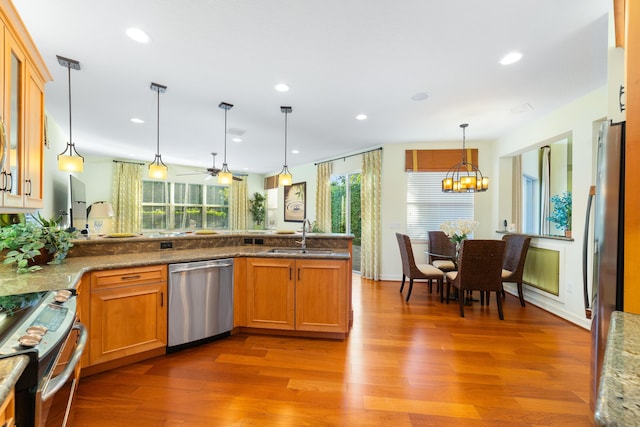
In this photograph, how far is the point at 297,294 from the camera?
2.86 metres

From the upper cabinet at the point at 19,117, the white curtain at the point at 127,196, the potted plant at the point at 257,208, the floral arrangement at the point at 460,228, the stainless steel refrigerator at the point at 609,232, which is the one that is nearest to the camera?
the stainless steel refrigerator at the point at 609,232

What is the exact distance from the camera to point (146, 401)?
6.13ft

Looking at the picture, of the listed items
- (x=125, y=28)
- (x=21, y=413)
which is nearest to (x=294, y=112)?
(x=125, y=28)

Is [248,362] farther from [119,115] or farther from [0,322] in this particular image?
[119,115]

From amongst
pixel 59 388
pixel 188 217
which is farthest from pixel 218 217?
pixel 59 388

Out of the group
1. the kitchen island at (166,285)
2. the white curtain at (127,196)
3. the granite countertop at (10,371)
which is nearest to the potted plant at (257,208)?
the white curtain at (127,196)

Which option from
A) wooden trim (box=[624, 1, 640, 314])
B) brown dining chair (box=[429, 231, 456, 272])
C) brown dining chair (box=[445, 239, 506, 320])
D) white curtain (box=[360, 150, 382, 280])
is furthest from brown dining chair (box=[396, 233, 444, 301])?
wooden trim (box=[624, 1, 640, 314])

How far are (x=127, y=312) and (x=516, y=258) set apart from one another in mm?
4582

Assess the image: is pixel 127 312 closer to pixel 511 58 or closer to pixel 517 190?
pixel 511 58

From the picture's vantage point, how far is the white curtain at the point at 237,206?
8.73 metres

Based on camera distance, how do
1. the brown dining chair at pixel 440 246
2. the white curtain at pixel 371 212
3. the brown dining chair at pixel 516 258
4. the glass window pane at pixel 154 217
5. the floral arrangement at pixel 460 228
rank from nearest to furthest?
the brown dining chair at pixel 516 258 → the floral arrangement at pixel 460 228 → the brown dining chair at pixel 440 246 → the white curtain at pixel 371 212 → the glass window pane at pixel 154 217

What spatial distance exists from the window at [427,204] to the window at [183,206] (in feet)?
18.8

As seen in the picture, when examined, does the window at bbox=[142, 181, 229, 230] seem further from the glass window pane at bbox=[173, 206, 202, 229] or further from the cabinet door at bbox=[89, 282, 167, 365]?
the cabinet door at bbox=[89, 282, 167, 365]

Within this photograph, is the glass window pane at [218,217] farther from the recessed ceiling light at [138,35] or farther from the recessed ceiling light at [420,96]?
the recessed ceiling light at [420,96]
